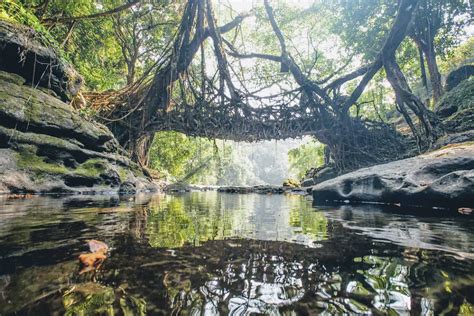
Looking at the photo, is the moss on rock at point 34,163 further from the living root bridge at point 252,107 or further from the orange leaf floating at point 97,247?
the orange leaf floating at point 97,247

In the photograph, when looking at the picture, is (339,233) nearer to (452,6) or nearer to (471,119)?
(471,119)

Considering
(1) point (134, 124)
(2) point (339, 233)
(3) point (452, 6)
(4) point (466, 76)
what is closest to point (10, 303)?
(2) point (339, 233)

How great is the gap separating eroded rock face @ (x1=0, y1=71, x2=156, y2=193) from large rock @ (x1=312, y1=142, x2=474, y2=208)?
187 inches

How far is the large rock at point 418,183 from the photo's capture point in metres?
3.16

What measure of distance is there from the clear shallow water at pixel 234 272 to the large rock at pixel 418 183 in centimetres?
161

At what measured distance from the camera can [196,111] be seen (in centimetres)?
851

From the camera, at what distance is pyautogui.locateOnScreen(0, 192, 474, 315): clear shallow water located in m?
0.74

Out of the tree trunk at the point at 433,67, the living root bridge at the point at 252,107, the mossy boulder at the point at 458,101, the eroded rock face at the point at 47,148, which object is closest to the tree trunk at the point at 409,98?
the living root bridge at the point at 252,107

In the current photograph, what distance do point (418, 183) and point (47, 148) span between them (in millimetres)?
6266

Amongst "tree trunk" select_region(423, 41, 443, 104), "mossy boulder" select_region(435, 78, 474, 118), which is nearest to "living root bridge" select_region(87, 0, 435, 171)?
"mossy boulder" select_region(435, 78, 474, 118)

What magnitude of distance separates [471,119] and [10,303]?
10.2 m

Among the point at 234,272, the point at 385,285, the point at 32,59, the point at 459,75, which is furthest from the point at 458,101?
the point at 32,59

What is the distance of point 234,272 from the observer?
105 cm

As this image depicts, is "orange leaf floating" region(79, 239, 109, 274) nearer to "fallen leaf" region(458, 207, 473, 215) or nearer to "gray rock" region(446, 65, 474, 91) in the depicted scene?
"fallen leaf" region(458, 207, 473, 215)
